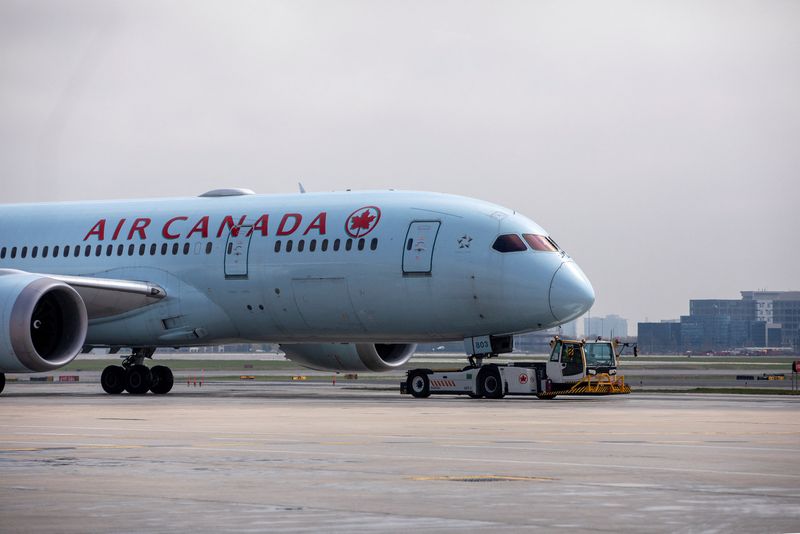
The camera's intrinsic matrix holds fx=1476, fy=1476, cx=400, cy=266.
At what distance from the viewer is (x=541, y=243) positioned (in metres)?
37.6

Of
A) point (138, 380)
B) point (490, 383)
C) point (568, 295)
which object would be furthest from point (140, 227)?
point (568, 295)

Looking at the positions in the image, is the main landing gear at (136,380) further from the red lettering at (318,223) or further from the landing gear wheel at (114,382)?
the red lettering at (318,223)

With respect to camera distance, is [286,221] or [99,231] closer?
[286,221]

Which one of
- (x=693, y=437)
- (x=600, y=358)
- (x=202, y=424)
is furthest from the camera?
(x=600, y=358)

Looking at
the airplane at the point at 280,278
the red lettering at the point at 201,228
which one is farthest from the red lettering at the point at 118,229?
the red lettering at the point at 201,228

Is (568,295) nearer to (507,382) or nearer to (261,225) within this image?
(507,382)

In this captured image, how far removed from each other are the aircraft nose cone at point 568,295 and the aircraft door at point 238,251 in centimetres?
882

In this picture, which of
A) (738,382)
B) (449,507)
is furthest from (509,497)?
(738,382)

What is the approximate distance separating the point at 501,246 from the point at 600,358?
15.3 metres

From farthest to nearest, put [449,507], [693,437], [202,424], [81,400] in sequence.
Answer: [81,400] < [202,424] < [693,437] < [449,507]

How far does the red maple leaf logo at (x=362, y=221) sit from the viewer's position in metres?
38.7

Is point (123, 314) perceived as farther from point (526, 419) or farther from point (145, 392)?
point (526, 419)

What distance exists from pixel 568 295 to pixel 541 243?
1679mm

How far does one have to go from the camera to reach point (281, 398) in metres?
38.5
